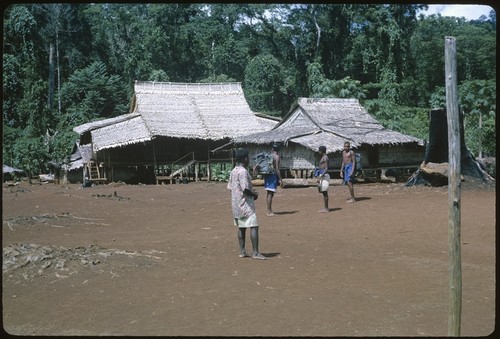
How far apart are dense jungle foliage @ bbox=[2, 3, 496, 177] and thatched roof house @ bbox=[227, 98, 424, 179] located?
550 cm

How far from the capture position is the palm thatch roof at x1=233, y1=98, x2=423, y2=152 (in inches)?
870

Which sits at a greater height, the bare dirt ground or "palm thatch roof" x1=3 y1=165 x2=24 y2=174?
the bare dirt ground

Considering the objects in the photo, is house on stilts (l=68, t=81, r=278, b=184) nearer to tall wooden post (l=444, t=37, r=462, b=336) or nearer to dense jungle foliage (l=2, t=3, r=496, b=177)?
dense jungle foliage (l=2, t=3, r=496, b=177)

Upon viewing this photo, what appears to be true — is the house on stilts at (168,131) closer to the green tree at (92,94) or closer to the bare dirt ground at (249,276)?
the green tree at (92,94)

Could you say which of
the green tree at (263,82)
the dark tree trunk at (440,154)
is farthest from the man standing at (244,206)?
the green tree at (263,82)

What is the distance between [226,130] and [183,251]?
19425 mm

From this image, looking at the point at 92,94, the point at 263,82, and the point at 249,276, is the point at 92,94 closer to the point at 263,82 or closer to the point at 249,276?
the point at 263,82

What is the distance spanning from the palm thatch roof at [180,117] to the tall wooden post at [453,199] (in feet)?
Answer: 70.5

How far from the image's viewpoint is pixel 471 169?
1566 cm

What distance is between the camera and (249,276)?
21.6 ft

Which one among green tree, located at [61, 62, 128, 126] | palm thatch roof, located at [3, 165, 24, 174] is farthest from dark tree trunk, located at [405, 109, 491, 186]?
green tree, located at [61, 62, 128, 126]

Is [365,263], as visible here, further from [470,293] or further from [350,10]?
[350,10]

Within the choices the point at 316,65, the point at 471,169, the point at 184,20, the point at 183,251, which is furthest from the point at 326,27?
the point at 183,251

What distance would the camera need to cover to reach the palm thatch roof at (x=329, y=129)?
22.1 metres
